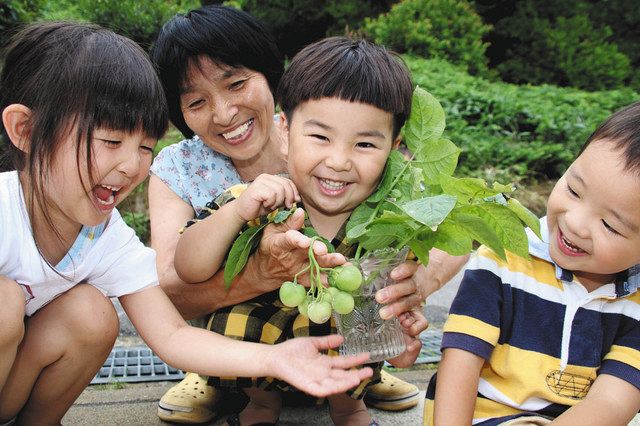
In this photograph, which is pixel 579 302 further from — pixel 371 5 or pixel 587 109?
pixel 371 5

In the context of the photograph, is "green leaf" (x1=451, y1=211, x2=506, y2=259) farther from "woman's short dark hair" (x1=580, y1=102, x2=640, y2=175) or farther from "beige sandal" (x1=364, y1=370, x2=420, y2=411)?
"beige sandal" (x1=364, y1=370, x2=420, y2=411)

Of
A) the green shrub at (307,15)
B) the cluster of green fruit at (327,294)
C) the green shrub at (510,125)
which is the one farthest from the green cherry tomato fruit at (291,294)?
the green shrub at (307,15)

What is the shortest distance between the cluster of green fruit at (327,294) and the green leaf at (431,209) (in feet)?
0.69

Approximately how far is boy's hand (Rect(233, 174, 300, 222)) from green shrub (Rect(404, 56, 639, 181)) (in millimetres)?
3470

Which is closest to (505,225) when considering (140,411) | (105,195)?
(105,195)

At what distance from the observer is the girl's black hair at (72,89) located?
1673 mm

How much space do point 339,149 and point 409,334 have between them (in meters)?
0.58

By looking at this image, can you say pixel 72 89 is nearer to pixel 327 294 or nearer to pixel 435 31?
pixel 327 294

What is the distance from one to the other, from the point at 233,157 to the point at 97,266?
0.73 m

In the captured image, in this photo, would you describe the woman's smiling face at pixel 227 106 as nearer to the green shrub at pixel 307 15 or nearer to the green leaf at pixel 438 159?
the green leaf at pixel 438 159

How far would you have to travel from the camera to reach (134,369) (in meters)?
2.58

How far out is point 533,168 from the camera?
5348 mm

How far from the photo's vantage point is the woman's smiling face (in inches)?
92.0

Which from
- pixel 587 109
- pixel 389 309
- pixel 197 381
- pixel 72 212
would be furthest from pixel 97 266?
pixel 587 109
